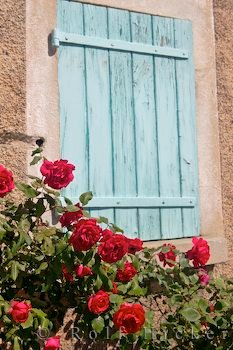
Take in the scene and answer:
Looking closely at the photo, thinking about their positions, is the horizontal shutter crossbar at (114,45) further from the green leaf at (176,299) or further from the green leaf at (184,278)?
the green leaf at (176,299)

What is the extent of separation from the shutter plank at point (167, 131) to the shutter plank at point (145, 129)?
0.14ft

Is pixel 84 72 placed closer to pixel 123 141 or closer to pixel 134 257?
pixel 123 141

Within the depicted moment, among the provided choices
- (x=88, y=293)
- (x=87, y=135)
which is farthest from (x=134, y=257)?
(x=87, y=135)

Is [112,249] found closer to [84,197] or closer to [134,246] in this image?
[84,197]

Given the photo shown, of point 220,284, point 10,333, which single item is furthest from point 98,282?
point 220,284

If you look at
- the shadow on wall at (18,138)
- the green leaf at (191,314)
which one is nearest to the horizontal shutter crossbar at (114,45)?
the shadow on wall at (18,138)

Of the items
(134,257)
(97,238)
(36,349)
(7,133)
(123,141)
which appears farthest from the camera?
(123,141)

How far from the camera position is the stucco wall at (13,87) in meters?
3.44

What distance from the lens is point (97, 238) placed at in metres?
2.67

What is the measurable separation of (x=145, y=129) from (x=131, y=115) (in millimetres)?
121

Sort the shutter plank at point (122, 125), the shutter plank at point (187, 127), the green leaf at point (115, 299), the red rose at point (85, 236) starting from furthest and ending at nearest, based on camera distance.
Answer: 1. the shutter plank at point (187, 127)
2. the shutter plank at point (122, 125)
3. the green leaf at point (115, 299)
4. the red rose at point (85, 236)

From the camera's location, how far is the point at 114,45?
375cm

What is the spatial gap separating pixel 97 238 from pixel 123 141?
1184mm

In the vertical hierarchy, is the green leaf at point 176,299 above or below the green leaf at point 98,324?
above
